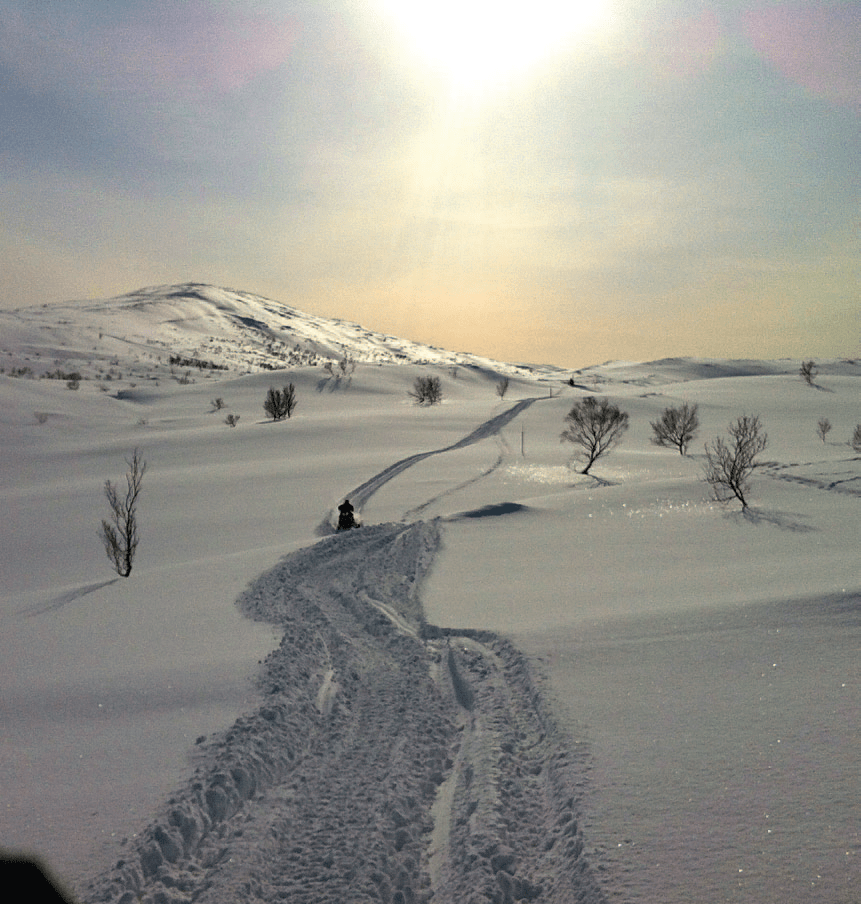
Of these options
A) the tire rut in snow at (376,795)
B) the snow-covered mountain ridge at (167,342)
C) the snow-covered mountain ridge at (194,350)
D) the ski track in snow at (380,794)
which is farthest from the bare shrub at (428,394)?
the tire rut in snow at (376,795)

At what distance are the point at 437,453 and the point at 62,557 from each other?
20064 millimetres

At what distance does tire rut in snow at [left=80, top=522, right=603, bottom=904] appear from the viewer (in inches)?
177

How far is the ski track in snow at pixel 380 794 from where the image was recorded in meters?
4.48

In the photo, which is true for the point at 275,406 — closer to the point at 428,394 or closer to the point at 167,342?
the point at 428,394

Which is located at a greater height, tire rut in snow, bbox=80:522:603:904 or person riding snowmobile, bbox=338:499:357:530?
person riding snowmobile, bbox=338:499:357:530

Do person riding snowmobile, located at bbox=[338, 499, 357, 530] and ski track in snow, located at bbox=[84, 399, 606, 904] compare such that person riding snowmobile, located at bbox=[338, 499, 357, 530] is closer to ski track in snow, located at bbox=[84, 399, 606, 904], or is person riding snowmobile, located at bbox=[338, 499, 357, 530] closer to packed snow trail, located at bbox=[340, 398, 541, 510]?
packed snow trail, located at bbox=[340, 398, 541, 510]

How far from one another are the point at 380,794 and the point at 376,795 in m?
0.04

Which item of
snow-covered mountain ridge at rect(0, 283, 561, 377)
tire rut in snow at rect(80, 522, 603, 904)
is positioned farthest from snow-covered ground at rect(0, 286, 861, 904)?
snow-covered mountain ridge at rect(0, 283, 561, 377)

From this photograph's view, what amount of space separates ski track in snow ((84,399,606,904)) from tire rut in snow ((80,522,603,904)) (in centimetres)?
1

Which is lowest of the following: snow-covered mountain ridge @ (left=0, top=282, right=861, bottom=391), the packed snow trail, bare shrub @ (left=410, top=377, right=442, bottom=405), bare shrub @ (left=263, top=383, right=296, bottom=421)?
A: the packed snow trail

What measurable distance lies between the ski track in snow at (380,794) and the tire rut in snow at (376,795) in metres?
0.01

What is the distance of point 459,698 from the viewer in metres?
7.40

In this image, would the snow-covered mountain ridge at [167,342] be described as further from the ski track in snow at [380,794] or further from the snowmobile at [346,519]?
the ski track in snow at [380,794]

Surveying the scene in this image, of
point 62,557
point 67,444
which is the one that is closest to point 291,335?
point 67,444
